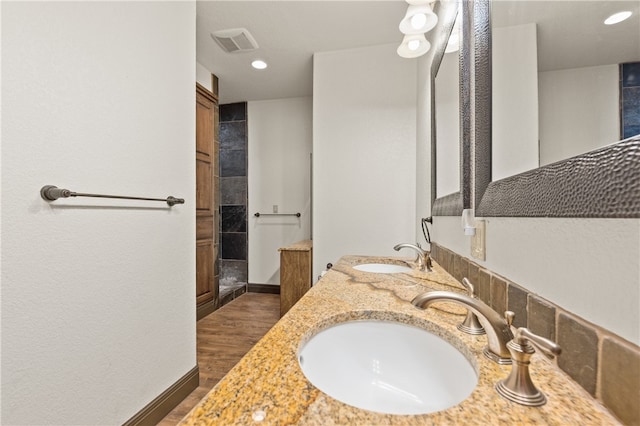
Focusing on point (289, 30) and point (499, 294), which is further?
point (289, 30)

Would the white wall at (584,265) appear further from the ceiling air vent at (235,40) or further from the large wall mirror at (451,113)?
the ceiling air vent at (235,40)

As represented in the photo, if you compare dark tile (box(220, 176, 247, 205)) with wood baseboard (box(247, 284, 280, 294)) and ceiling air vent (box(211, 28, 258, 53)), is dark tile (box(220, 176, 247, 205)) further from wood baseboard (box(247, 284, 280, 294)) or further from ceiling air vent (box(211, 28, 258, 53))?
ceiling air vent (box(211, 28, 258, 53))

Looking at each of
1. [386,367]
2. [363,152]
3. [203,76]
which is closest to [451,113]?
[386,367]

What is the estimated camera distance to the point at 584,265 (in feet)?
1.20

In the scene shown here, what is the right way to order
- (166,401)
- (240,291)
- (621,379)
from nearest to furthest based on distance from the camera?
(621,379), (166,401), (240,291)

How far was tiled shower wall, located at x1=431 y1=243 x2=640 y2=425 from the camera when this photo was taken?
0.29 m

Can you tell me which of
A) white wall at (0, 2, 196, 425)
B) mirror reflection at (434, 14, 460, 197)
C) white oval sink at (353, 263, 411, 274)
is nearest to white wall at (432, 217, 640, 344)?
mirror reflection at (434, 14, 460, 197)

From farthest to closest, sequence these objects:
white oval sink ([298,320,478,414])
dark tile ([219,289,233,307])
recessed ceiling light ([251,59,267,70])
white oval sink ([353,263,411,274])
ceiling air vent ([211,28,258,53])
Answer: dark tile ([219,289,233,307])
recessed ceiling light ([251,59,267,70])
ceiling air vent ([211,28,258,53])
white oval sink ([353,263,411,274])
white oval sink ([298,320,478,414])

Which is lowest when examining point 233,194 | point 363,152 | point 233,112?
point 233,194

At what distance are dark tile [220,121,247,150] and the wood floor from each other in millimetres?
1900

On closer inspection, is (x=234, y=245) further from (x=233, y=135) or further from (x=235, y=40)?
(x=235, y=40)

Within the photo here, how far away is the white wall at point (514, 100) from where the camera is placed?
0.51 metres

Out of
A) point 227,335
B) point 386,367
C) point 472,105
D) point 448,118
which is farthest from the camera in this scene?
point 227,335

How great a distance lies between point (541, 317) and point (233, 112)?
374 centimetres
